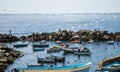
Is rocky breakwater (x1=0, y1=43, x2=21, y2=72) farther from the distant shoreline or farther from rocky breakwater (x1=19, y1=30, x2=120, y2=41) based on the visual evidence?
rocky breakwater (x1=19, y1=30, x2=120, y2=41)

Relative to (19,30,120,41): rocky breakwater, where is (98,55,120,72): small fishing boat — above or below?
above

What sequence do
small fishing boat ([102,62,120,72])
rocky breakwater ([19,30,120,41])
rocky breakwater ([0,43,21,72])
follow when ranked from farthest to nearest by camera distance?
rocky breakwater ([19,30,120,41]) < rocky breakwater ([0,43,21,72]) < small fishing boat ([102,62,120,72])

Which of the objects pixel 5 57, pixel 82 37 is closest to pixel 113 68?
pixel 5 57

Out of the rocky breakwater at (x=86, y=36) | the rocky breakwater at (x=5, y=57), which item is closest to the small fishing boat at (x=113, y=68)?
the rocky breakwater at (x=5, y=57)

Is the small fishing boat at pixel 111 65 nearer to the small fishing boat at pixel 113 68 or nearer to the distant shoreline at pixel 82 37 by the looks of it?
the small fishing boat at pixel 113 68

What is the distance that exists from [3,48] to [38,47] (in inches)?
694

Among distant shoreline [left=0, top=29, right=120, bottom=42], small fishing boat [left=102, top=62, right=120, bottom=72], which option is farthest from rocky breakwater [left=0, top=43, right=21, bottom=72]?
distant shoreline [left=0, top=29, right=120, bottom=42]

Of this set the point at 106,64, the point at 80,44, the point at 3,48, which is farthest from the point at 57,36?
the point at 106,64

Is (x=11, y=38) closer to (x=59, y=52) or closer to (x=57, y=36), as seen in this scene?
(x=57, y=36)

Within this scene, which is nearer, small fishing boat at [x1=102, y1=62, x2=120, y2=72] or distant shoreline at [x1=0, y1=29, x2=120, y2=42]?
small fishing boat at [x1=102, y1=62, x2=120, y2=72]

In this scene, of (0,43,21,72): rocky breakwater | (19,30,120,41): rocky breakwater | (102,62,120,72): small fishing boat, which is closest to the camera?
(102,62,120,72): small fishing boat

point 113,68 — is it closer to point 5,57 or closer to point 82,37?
point 5,57

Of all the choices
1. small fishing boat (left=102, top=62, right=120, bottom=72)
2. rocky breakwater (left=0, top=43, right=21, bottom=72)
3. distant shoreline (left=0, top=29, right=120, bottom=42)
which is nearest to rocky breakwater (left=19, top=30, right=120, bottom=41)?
distant shoreline (left=0, top=29, right=120, bottom=42)

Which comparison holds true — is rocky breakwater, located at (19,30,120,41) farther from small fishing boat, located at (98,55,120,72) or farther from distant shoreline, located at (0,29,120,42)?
small fishing boat, located at (98,55,120,72)
